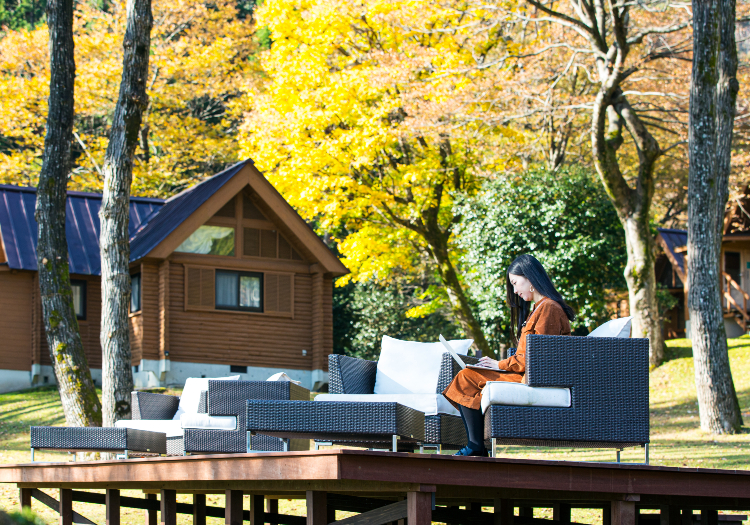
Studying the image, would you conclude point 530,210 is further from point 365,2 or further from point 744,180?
point 744,180

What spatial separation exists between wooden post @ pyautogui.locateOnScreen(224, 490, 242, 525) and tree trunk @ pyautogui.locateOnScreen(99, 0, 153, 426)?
20.3ft

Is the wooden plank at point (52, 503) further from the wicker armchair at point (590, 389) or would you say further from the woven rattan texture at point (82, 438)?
the wicker armchair at point (590, 389)

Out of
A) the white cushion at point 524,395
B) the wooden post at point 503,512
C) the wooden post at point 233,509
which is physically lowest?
the wooden post at point 503,512

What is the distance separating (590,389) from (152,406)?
17.8 ft

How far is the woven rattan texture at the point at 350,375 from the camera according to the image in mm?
6746

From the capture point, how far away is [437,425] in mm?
6180

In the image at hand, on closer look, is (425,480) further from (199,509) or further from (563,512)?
(199,509)

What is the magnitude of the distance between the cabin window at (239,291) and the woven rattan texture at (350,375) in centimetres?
1330

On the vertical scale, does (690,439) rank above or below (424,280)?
below

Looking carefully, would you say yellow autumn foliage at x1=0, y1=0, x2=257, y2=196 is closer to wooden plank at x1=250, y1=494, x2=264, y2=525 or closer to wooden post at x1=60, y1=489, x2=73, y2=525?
wooden post at x1=60, y1=489, x2=73, y2=525

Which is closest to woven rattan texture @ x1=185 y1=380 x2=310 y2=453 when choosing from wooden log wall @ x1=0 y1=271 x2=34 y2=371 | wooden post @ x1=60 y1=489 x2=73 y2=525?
wooden post @ x1=60 y1=489 x2=73 y2=525

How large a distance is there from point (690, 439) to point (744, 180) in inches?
580

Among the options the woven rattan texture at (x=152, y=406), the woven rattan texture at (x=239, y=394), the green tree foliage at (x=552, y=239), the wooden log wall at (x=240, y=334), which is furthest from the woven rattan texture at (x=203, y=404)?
the wooden log wall at (x=240, y=334)

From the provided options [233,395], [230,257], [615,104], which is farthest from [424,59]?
[233,395]
